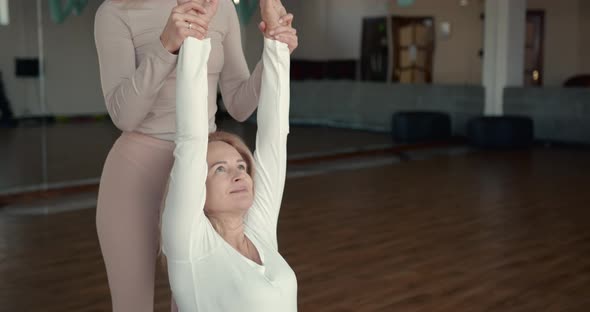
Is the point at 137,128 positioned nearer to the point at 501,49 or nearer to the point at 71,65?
the point at 71,65

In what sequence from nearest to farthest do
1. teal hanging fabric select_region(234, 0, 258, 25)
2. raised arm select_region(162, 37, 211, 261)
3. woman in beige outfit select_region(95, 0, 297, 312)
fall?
raised arm select_region(162, 37, 211, 261)
woman in beige outfit select_region(95, 0, 297, 312)
teal hanging fabric select_region(234, 0, 258, 25)

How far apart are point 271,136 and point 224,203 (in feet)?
0.64

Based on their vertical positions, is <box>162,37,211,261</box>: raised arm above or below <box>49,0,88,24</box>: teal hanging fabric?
below

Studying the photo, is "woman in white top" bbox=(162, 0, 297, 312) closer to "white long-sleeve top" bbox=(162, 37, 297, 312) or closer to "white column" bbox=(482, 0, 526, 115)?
"white long-sleeve top" bbox=(162, 37, 297, 312)

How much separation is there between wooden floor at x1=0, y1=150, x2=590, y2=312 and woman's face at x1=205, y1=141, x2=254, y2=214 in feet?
6.16

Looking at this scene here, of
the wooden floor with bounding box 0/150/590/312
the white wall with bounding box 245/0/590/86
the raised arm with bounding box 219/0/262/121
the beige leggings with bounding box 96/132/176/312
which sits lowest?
the wooden floor with bounding box 0/150/590/312

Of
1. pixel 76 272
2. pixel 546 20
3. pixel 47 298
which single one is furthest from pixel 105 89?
pixel 546 20

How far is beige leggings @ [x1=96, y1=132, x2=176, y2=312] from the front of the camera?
165 cm

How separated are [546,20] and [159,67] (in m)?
14.0

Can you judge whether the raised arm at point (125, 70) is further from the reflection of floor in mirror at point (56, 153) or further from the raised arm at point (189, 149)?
the reflection of floor in mirror at point (56, 153)

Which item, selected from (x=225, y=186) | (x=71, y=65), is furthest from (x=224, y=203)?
(x=71, y=65)

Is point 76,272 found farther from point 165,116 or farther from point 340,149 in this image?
point 340,149

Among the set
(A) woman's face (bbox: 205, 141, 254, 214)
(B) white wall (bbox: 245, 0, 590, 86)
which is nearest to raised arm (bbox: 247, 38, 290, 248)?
(A) woman's face (bbox: 205, 141, 254, 214)

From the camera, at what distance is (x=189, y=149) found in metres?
1.44
